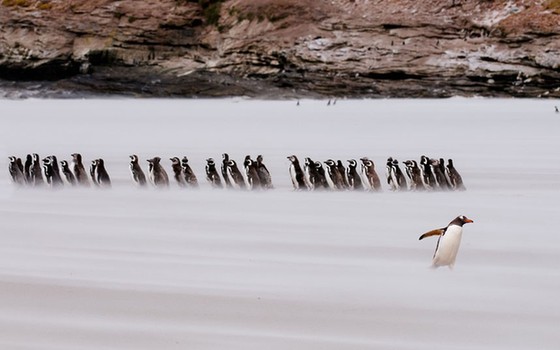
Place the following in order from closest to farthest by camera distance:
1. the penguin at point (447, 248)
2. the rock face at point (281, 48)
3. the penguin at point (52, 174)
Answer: the penguin at point (447, 248) → the penguin at point (52, 174) → the rock face at point (281, 48)

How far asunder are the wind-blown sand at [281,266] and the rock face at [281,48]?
21.5 meters

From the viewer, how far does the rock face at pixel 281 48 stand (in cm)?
3725

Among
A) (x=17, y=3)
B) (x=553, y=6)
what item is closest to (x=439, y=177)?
(x=553, y=6)

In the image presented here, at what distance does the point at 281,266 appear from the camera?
8125mm

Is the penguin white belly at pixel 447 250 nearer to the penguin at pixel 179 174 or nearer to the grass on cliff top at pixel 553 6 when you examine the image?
the penguin at pixel 179 174

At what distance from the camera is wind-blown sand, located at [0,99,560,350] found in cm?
650

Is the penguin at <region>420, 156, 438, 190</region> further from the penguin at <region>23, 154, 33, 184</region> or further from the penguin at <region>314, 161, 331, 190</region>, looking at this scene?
the penguin at <region>23, 154, 33, 184</region>

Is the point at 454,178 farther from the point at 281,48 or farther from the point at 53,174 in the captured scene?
the point at 281,48

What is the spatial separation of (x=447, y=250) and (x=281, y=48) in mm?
32492

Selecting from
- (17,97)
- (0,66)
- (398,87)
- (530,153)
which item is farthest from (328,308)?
(0,66)

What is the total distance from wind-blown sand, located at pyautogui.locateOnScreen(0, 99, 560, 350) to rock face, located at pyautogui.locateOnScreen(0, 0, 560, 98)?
846 inches

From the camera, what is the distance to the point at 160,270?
8.02m

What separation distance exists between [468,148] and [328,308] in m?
10.8

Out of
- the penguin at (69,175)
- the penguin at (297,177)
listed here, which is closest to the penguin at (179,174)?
the penguin at (69,175)
